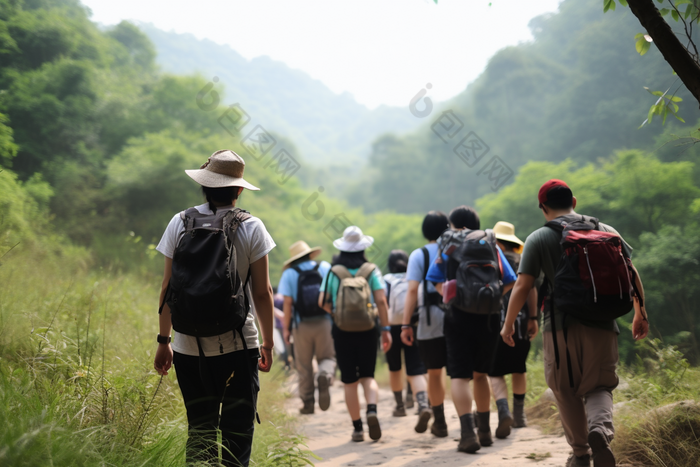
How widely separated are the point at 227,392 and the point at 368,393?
2574 millimetres

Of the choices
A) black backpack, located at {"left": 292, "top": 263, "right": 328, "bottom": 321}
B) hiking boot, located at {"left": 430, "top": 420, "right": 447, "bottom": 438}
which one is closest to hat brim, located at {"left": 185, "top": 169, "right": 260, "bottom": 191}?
hiking boot, located at {"left": 430, "top": 420, "right": 447, "bottom": 438}

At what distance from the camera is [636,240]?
1220 centimetres

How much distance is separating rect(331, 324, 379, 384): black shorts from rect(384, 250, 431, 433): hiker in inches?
28.5

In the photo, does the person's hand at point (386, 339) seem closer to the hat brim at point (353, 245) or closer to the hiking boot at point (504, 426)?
the hat brim at point (353, 245)

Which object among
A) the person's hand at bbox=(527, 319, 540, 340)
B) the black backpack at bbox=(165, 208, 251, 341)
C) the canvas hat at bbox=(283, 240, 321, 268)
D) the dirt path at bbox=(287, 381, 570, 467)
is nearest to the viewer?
the black backpack at bbox=(165, 208, 251, 341)

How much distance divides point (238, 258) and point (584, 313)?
1950 mm

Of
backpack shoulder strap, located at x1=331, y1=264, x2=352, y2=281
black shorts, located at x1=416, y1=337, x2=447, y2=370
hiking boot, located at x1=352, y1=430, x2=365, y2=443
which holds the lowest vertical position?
hiking boot, located at x1=352, y1=430, x2=365, y2=443

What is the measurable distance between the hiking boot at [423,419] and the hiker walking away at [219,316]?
2.83 meters

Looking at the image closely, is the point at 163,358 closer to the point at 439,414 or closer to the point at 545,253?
the point at 545,253

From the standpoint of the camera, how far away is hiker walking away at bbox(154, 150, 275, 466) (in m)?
2.24

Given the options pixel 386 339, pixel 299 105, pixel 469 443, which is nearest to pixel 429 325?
pixel 386 339

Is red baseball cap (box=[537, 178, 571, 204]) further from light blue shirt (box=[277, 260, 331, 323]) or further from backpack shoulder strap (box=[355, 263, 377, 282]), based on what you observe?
light blue shirt (box=[277, 260, 331, 323])

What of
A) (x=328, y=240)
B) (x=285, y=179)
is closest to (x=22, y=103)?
(x=285, y=179)

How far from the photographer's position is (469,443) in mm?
3924
